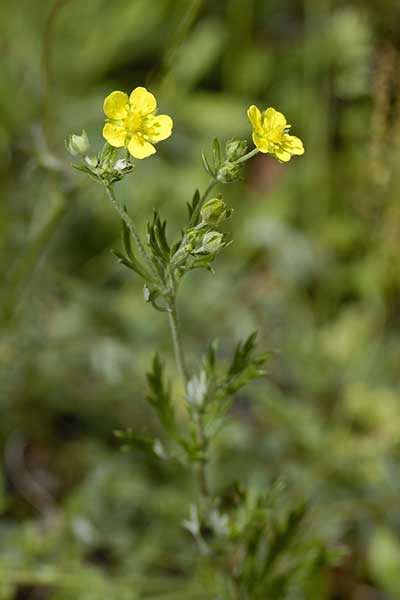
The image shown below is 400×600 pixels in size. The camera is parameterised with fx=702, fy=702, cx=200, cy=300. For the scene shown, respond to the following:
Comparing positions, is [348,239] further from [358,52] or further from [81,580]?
[81,580]

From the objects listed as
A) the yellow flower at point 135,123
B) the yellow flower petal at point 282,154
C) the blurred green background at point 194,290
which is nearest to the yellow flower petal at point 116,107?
the yellow flower at point 135,123

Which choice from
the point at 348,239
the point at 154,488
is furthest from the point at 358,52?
the point at 154,488

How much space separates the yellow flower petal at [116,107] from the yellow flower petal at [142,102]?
1cm

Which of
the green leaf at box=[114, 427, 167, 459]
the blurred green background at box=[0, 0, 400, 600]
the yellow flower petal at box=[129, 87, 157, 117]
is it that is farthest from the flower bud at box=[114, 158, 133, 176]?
the blurred green background at box=[0, 0, 400, 600]

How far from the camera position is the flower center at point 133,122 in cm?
97

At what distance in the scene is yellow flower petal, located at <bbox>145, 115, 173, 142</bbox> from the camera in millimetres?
1000

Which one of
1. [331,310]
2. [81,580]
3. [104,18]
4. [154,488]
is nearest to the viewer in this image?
[81,580]

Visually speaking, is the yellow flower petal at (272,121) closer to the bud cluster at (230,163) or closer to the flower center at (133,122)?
the bud cluster at (230,163)

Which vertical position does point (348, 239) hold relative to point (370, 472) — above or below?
above

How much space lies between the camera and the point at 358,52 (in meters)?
2.55

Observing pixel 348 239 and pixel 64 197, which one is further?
pixel 348 239

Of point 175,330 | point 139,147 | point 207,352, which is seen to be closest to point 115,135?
point 139,147

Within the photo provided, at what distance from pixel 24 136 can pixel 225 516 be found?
71.1 inches

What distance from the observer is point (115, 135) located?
0.95 meters
